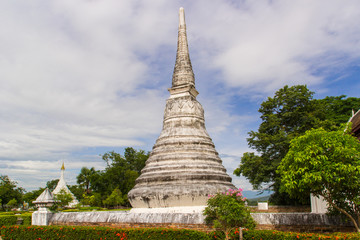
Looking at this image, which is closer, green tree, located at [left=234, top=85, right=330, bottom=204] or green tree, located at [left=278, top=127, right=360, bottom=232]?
green tree, located at [left=278, top=127, right=360, bottom=232]

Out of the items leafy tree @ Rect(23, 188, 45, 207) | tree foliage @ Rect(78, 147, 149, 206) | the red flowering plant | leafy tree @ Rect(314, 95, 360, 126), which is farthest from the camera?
leafy tree @ Rect(23, 188, 45, 207)

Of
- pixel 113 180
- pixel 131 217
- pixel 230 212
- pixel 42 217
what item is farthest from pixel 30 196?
pixel 230 212

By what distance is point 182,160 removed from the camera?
14477 millimetres

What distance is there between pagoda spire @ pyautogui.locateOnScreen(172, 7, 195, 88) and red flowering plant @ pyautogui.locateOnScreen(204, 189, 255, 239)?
8.87 metres

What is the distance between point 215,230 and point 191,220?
0.97 m

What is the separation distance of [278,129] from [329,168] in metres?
17.7

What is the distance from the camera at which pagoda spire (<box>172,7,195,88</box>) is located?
56.9 ft

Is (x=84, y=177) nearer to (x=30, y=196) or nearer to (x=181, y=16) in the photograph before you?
(x=30, y=196)

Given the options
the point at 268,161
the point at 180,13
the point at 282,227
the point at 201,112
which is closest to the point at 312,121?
the point at 268,161

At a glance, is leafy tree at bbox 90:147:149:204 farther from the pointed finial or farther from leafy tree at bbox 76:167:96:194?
the pointed finial

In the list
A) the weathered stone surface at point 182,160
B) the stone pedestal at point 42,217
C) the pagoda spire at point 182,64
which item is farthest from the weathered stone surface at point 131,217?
the pagoda spire at point 182,64

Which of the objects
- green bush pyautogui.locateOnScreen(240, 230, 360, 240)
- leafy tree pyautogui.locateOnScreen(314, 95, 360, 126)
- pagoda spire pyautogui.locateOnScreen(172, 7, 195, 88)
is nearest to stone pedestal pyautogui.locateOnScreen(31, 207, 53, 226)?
green bush pyautogui.locateOnScreen(240, 230, 360, 240)

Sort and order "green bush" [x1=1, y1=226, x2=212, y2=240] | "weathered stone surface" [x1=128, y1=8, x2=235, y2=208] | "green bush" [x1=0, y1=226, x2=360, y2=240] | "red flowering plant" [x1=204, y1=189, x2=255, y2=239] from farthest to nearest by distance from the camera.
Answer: "weathered stone surface" [x1=128, y1=8, x2=235, y2=208]
"green bush" [x1=1, y1=226, x2=212, y2=240]
"red flowering plant" [x1=204, y1=189, x2=255, y2=239]
"green bush" [x1=0, y1=226, x2=360, y2=240]

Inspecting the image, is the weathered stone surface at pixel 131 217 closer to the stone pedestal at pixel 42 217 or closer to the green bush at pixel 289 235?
the stone pedestal at pixel 42 217
